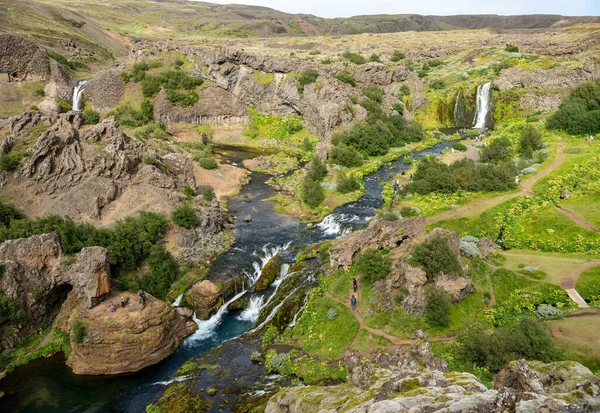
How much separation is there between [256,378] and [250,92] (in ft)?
241

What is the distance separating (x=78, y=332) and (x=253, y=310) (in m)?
13.3

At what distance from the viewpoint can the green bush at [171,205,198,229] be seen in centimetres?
4175

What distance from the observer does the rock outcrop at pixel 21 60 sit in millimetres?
78375

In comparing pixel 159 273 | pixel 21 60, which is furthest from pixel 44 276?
pixel 21 60

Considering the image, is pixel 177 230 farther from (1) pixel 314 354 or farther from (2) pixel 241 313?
(1) pixel 314 354

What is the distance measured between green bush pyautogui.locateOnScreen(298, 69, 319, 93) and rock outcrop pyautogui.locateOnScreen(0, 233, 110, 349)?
197ft

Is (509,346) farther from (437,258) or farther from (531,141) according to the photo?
(531,141)

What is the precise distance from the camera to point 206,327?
33.0 metres

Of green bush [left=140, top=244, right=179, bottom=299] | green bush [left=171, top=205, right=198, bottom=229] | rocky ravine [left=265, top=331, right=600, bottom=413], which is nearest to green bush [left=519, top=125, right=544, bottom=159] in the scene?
green bush [left=171, top=205, right=198, bottom=229]

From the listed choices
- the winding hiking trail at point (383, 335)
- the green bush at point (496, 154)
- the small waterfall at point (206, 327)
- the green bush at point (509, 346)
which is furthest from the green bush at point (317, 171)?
the green bush at point (509, 346)

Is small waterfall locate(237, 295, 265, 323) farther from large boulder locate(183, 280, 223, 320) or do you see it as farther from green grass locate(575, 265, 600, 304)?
green grass locate(575, 265, 600, 304)

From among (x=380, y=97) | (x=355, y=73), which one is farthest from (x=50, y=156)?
(x=355, y=73)

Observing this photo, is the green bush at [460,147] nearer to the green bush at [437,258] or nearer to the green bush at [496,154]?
the green bush at [496,154]

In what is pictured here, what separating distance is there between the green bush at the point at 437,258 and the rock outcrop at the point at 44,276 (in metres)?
24.6
